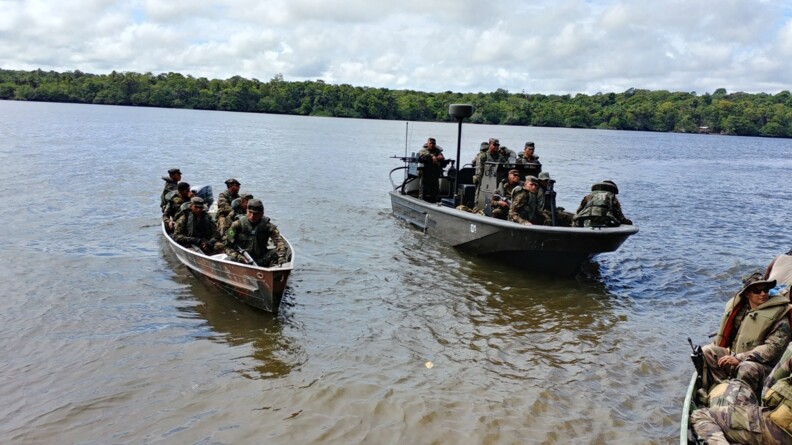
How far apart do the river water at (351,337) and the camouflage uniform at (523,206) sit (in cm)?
131

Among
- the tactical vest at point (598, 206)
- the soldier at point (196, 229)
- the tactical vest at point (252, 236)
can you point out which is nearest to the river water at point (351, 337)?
the soldier at point (196, 229)

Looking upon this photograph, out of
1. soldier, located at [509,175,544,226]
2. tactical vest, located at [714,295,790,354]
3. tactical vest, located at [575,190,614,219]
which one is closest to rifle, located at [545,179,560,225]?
soldier, located at [509,175,544,226]

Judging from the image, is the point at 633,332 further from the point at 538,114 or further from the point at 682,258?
the point at 538,114

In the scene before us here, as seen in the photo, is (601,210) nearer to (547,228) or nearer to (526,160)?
(547,228)

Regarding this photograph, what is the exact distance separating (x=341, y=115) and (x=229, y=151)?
83562mm

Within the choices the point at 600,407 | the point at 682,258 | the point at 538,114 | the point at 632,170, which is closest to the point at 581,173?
the point at 632,170

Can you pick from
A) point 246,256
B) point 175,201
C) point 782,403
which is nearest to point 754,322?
point 782,403

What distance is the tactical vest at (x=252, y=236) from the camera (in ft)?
33.8

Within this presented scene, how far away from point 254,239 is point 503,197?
5.61 metres

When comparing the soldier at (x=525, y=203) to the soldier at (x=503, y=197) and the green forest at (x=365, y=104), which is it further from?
the green forest at (x=365, y=104)

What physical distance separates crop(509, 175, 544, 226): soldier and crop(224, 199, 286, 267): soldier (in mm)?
4675

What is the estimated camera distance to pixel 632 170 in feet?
136

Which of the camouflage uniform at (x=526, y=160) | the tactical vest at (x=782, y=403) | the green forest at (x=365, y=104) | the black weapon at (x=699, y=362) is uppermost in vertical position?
the green forest at (x=365, y=104)

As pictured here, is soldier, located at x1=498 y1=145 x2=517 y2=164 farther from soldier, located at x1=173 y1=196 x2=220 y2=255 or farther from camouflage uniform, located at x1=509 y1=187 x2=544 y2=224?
soldier, located at x1=173 y1=196 x2=220 y2=255
